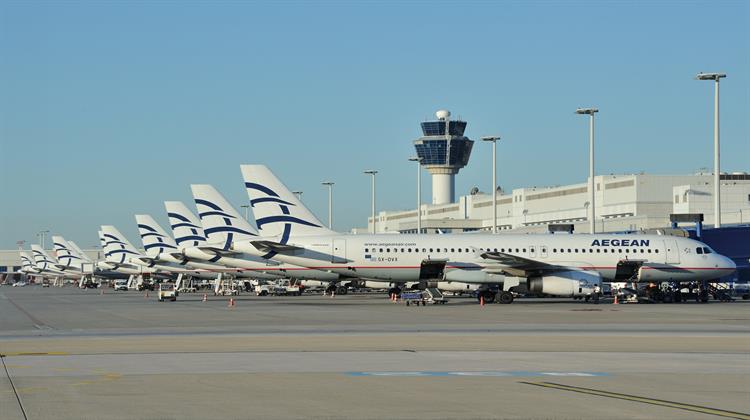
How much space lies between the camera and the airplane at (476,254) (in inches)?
2616

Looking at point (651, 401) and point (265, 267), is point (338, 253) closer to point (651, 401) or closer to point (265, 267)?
point (265, 267)

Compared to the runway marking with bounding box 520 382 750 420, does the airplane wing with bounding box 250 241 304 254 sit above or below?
above

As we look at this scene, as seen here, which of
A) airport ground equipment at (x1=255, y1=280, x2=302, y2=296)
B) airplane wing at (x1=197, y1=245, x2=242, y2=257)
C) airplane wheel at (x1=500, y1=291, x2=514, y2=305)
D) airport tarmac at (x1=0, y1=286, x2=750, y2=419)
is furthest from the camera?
airport ground equipment at (x1=255, y1=280, x2=302, y2=296)

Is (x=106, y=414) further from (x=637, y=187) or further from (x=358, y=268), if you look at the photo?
(x=637, y=187)

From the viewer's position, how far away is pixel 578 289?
6644cm

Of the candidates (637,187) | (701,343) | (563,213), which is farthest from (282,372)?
(563,213)

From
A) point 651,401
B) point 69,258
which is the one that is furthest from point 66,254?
point 651,401

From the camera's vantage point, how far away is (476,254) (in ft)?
222

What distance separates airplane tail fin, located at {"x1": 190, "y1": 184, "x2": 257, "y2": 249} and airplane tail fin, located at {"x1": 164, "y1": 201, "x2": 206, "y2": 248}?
17394 millimetres

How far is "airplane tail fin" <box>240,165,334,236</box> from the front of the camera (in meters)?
68.1

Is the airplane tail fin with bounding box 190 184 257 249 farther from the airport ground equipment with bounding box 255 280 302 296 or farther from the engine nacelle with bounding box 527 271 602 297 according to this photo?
the engine nacelle with bounding box 527 271 602 297

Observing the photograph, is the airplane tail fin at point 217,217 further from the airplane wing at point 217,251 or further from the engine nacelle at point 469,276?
the engine nacelle at point 469,276

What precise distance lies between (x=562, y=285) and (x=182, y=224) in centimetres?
4485

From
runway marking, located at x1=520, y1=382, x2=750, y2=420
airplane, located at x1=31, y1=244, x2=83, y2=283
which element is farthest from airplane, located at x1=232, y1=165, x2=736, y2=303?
airplane, located at x1=31, y1=244, x2=83, y2=283
